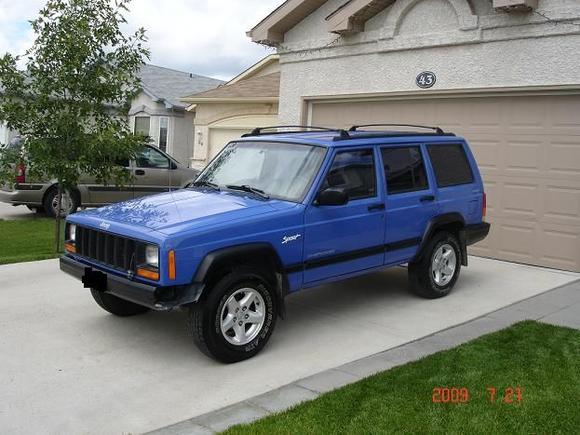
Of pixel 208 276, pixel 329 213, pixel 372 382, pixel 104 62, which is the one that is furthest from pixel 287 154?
pixel 104 62

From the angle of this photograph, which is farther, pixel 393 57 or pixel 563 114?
pixel 393 57

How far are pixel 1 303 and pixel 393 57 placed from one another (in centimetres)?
691

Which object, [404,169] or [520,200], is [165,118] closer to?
[520,200]

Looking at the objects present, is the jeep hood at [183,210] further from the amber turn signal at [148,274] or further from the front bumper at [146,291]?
the front bumper at [146,291]

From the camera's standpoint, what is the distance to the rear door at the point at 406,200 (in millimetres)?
6418

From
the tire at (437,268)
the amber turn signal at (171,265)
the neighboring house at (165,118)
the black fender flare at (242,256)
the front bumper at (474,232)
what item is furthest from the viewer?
the neighboring house at (165,118)

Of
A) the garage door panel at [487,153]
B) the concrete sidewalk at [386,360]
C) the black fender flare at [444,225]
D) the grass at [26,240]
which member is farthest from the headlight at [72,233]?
the garage door panel at [487,153]

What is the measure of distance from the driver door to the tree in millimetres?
3808

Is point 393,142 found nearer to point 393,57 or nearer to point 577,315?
point 577,315

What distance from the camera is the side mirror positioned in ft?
18.1

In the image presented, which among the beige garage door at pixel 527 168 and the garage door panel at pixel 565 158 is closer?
the garage door panel at pixel 565 158

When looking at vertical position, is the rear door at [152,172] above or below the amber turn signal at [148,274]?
above

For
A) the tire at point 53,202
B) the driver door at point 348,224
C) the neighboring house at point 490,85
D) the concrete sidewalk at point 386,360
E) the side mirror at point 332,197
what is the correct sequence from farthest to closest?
the tire at point 53,202
the neighboring house at point 490,85
the driver door at point 348,224
the side mirror at point 332,197
the concrete sidewalk at point 386,360

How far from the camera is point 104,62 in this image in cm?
875
